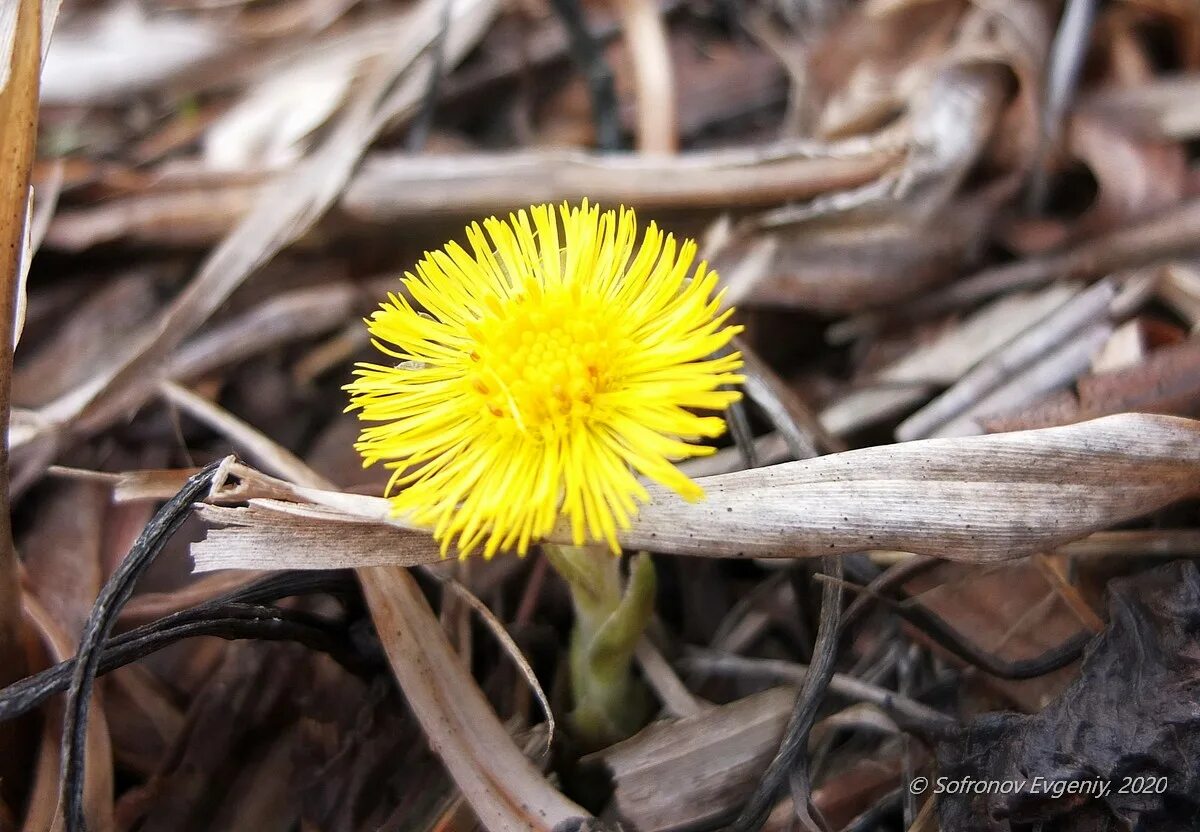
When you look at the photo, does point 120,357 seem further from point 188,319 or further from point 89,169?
point 89,169

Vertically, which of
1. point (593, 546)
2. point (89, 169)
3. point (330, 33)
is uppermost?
point (330, 33)

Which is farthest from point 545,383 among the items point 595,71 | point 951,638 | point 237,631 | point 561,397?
point 595,71

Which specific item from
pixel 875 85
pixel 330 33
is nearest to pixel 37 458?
pixel 330 33

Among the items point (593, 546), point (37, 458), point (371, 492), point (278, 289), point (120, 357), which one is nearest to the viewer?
point (593, 546)

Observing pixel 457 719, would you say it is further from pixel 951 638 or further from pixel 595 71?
pixel 595 71

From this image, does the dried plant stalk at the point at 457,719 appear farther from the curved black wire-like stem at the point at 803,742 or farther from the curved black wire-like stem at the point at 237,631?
the curved black wire-like stem at the point at 803,742

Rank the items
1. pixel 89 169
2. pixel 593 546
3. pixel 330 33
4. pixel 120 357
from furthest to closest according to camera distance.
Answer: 1. pixel 330 33
2. pixel 89 169
3. pixel 120 357
4. pixel 593 546

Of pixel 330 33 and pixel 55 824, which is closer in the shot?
pixel 55 824

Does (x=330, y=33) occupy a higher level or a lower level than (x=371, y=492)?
higher
